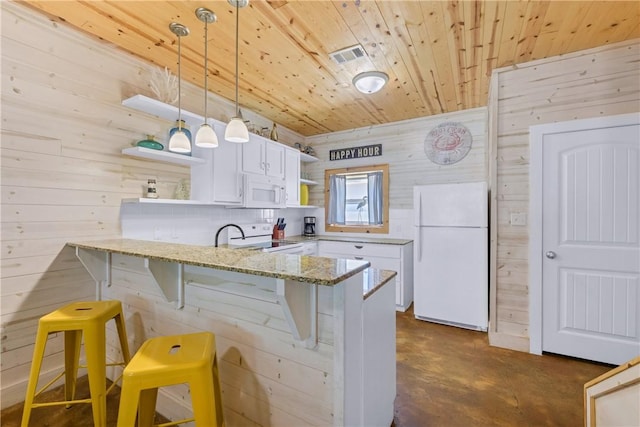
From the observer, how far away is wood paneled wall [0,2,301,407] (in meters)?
1.79

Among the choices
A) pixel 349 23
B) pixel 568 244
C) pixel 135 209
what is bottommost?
pixel 568 244

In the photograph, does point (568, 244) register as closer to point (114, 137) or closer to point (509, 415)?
point (509, 415)

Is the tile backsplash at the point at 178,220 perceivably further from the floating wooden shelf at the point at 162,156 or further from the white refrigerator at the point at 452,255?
the white refrigerator at the point at 452,255

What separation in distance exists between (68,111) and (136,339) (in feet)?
5.58

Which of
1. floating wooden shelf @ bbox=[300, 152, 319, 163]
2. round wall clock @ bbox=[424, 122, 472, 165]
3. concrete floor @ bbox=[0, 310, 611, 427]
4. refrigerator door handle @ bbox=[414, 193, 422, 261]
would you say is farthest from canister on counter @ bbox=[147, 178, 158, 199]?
round wall clock @ bbox=[424, 122, 472, 165]

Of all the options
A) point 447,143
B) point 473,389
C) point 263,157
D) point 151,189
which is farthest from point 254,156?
point 473,389

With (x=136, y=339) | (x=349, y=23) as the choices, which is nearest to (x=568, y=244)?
(x=349, y=23)

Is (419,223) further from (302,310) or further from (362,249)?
(302,310)

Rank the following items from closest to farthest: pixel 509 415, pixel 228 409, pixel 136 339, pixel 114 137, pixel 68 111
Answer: pixel 228 409, pixel 509 415, pixel 136 339, pixel 68 111, pixel 114 137

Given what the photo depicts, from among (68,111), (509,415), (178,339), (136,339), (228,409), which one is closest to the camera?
(178,339)

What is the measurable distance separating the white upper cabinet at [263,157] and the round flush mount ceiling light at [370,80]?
1271 mm

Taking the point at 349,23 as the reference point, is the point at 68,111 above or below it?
below

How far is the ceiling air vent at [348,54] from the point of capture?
222cm

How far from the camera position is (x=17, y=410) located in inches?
68.8
